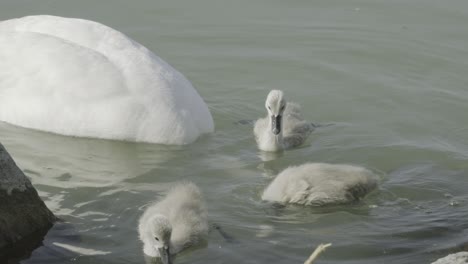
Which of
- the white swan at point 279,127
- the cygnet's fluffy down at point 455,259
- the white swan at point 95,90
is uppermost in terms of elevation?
the white swan at point 95,90

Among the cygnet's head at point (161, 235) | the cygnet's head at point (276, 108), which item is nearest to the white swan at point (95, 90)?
the cygnet's head at point (276, 108)

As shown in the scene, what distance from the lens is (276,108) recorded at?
921cm

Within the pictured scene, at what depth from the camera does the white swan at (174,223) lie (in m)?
6.63

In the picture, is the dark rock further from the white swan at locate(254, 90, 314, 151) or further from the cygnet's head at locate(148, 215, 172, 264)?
the white swan at locate(254, 90, 314, 151)

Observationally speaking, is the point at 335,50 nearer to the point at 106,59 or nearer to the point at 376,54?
the point at 376,54

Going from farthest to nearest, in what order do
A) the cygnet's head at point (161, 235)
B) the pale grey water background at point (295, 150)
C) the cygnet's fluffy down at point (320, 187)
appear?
the cygnet's fluffy down at point (320, 187) < the pale grey water background at point (295, 150) < the cygnet's head at point (161, 235)

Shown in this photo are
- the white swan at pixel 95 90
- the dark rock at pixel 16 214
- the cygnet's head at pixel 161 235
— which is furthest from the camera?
the white swan at pixel 95 90

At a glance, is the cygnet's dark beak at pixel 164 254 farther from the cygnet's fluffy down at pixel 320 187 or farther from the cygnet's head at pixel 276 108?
the cygnet's head at pixel 276 108

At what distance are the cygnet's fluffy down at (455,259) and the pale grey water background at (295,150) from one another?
1.14ft

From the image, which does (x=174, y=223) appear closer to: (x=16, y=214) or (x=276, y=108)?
(x=16, y=214)

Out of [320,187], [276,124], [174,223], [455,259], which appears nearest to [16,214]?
[174,223]

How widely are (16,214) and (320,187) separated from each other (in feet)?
7.24

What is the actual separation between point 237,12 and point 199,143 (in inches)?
148

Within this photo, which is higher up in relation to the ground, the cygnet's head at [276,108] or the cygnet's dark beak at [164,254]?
the cygnet's head at [276,108]
